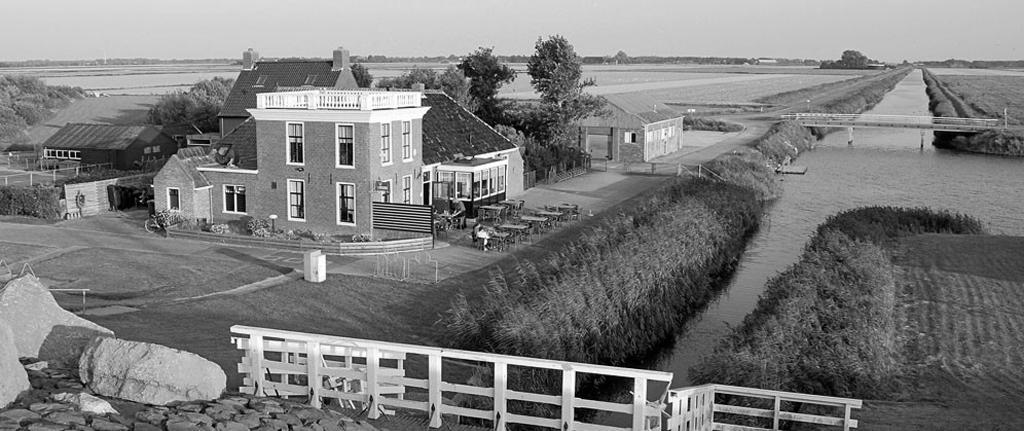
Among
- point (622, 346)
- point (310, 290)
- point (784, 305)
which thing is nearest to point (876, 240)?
point (784, 305)

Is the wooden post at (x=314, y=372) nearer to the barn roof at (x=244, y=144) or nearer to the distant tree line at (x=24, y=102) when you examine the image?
the barn roof at (x=244, y=144)

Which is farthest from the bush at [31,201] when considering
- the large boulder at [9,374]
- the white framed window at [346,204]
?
the large boulder at [9,374]

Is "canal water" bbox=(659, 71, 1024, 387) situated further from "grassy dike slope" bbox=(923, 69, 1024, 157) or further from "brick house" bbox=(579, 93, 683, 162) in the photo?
"brick house" bbox=(579, 93, 683, 162)

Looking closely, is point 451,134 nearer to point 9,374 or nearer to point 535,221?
point 535,221


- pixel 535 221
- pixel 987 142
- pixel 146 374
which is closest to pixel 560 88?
pixel 535 221

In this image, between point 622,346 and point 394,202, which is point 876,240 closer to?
point 622,346
